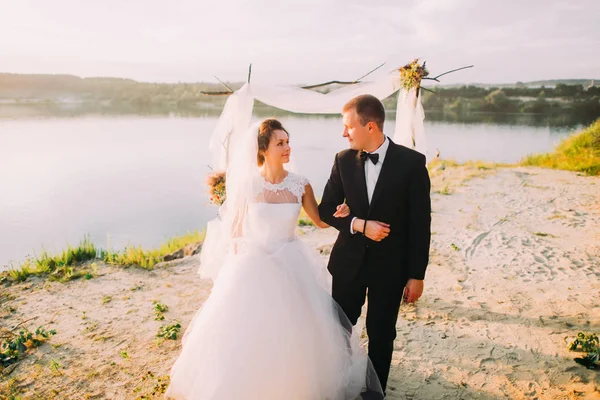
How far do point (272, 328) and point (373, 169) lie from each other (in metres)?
1.30

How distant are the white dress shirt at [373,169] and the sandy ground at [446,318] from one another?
5.94ft

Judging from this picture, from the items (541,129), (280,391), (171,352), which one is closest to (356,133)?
(280,391)

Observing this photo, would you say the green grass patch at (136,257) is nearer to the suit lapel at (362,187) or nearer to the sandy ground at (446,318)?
the sandy ground at (446,318)

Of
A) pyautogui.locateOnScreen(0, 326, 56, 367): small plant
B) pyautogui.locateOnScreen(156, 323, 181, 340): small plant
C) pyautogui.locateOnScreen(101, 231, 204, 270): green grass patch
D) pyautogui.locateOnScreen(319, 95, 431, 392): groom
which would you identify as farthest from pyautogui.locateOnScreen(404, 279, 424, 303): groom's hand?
pyautogui.locateOnScreen(101, 231, 204, 270): green grass patch

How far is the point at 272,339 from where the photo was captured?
283 cm

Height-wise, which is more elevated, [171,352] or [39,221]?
[171,352]

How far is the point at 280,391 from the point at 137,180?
20.2 m

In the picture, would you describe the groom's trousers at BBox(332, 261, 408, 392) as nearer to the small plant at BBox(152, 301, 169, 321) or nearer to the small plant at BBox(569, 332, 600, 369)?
the small plant at BBox(569, 332, 600, 369)

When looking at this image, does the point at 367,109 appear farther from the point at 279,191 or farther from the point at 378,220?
the point at 279,191

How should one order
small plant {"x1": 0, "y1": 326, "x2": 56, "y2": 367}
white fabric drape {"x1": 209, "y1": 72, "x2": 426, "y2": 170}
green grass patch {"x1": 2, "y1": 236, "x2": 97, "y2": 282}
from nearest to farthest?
small plant {"x1": 0, "y1": 326, "x2": 56, "y2": 367}, white fabric drape {"x1": 209, "y1": 72, "x2": 426, "y2": 170}, green grass patch {"x1": 2, "y1": 236, "x2": 97, "y2": 282}

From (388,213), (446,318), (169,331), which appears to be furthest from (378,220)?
(169,331)

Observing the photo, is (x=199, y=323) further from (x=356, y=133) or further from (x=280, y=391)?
(x=356, y=133)

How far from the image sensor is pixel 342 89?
209 inches

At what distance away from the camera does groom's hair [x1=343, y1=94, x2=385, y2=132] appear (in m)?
2.62
